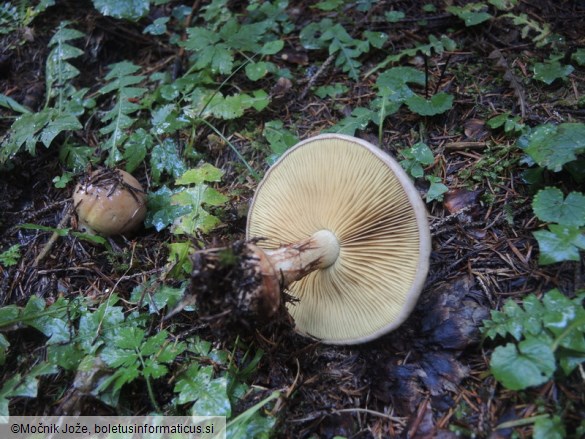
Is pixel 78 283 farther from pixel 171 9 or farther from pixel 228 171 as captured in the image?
pixel 171 9

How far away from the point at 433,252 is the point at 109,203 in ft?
5.83

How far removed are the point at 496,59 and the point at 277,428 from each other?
2460 mm

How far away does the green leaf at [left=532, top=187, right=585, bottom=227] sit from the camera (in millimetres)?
1906

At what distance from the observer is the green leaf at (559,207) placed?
1906 millimetres

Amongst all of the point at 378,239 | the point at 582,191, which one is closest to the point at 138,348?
the point at 378,239

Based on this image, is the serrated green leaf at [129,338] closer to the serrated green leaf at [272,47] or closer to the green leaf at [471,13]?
the serrated green leaf at [272,47]

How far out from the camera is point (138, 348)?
2.02 meters

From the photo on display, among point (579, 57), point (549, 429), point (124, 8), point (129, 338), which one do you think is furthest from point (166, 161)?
point (579, 57)

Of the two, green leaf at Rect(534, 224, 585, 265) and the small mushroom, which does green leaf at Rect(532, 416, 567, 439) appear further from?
the small mushroom

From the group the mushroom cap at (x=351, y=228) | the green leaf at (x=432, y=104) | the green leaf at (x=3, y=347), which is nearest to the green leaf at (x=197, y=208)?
the mushroom cap at (x=351, y=228)

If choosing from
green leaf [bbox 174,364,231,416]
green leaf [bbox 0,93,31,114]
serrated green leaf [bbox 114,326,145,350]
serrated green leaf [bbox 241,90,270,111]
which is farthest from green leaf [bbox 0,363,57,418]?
green leaf [bbox 0,93,31,114]

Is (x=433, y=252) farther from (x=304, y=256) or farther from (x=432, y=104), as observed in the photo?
(x=432, y=104)

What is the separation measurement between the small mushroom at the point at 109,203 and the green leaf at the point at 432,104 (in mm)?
1682

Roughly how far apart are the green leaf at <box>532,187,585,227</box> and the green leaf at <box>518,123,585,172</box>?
0.13 meters
